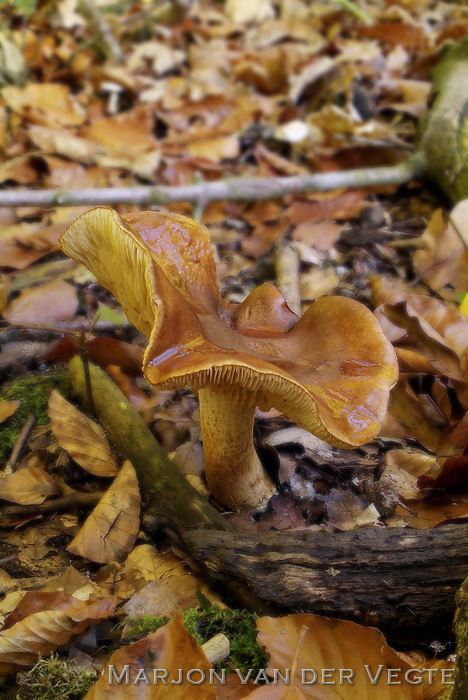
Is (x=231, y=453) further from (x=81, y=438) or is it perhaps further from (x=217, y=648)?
(x=217, y=648)

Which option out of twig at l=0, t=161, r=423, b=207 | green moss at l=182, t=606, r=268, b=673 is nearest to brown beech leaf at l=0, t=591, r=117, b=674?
green moss at l=182, t=606, r=268, b=673

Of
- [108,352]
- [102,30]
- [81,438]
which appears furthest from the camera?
[102,30]

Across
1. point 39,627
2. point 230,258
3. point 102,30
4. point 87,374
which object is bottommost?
point 230,258

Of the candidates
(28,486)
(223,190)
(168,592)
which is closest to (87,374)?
(28,486)

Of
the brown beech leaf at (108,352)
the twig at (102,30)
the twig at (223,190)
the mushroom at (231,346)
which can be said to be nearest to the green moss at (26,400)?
the brown beech leaf at (108,352)

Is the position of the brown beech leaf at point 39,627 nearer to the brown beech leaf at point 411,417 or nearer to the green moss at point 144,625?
the green moss at point 144,625

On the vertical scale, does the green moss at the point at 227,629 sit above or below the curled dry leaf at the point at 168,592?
above

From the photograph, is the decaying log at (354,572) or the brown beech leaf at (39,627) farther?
the decaying log at (354,572)
